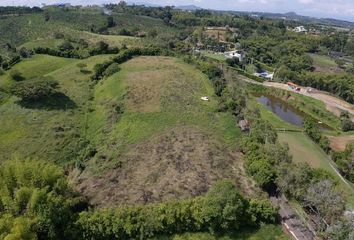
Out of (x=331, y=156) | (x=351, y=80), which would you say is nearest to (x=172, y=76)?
(x=331, y=156)

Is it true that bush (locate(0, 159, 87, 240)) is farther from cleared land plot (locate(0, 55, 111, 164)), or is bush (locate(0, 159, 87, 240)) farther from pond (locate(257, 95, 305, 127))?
pond (locate(257, 95, 305, 127))

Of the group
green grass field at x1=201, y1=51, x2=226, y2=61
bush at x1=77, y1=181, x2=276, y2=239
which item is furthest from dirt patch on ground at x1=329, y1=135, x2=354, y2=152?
green grass field at x1=201, y1=51, x2=226, y2=61

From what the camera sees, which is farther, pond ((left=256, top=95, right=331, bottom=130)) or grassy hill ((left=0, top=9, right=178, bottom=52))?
grassy hill ((left=0, top=9, right=178, bottom=52))

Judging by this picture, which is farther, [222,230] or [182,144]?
[182,144]

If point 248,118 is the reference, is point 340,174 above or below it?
below

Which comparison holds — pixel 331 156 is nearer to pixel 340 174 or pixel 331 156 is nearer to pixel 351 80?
pixel 340 174

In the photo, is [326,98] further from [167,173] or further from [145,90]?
[167,173]

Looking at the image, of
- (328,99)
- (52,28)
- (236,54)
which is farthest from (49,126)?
(236,54)
